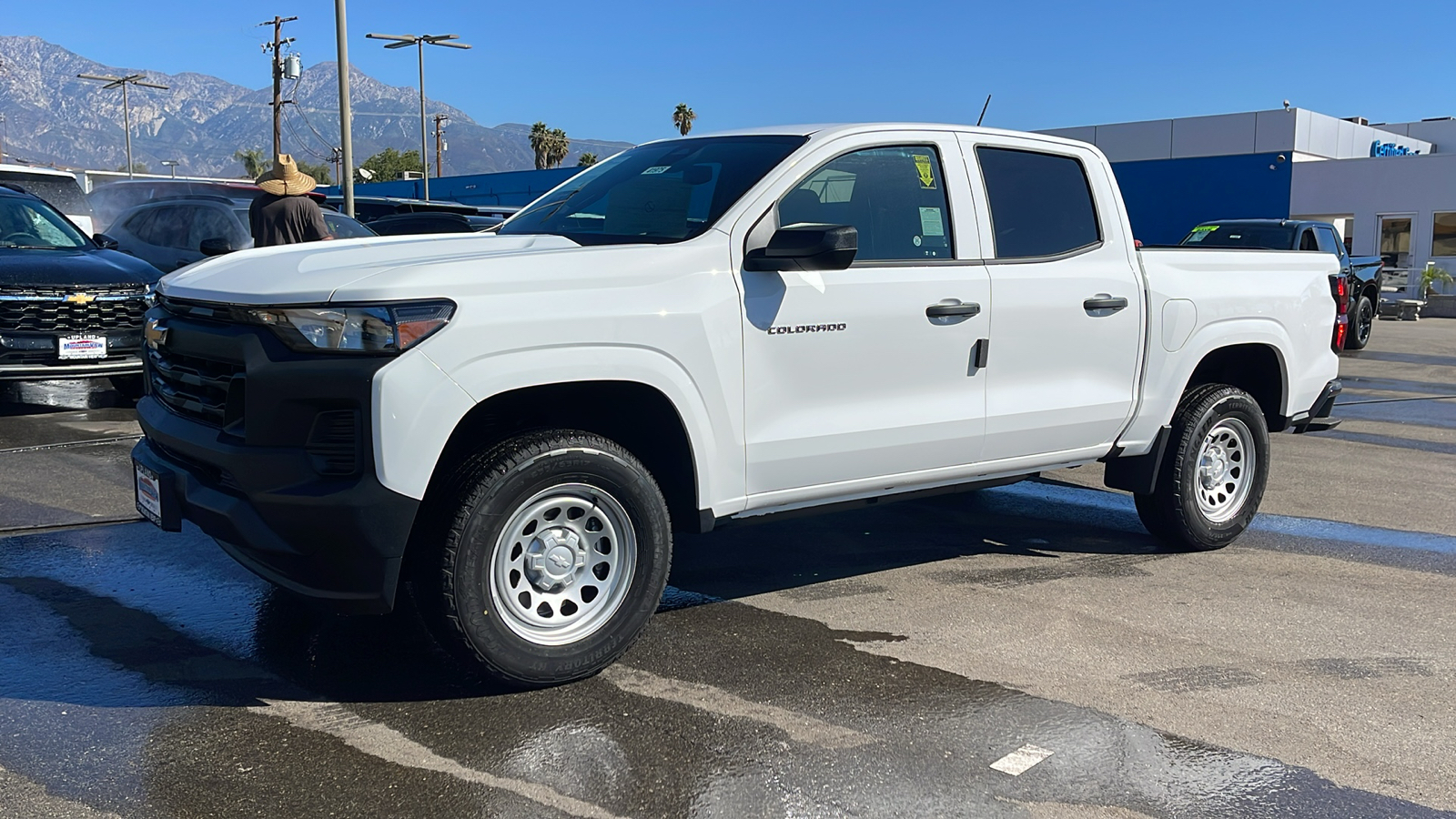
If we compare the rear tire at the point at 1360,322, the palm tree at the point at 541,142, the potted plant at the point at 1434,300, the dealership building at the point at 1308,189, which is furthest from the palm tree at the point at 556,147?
the rear tire at the point at 1360,322

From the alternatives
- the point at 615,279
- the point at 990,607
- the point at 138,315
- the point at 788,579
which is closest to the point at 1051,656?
the point at 990,607

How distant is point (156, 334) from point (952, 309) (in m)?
2.96

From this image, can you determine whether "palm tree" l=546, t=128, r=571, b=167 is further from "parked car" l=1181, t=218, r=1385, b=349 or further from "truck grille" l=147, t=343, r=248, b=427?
"truck grille" l=147, t=343, r=248, b=427

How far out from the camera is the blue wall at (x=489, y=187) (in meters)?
45.5

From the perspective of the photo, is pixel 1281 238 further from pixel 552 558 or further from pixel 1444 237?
pixel 1444 237

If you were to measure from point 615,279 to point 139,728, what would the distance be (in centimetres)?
201

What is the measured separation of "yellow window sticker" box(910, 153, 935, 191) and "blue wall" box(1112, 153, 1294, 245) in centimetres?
3101

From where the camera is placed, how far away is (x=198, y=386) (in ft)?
13.1

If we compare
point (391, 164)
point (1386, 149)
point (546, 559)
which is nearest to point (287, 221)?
point (546, 559)

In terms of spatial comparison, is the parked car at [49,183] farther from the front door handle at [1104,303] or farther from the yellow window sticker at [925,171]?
the front door handle at [1104,303]

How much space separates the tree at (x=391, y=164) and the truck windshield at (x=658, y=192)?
10292 cm

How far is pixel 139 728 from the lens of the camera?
3643 mm

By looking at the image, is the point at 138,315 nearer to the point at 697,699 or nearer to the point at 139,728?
the point at 139,728

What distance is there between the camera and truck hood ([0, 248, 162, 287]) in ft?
29.5
